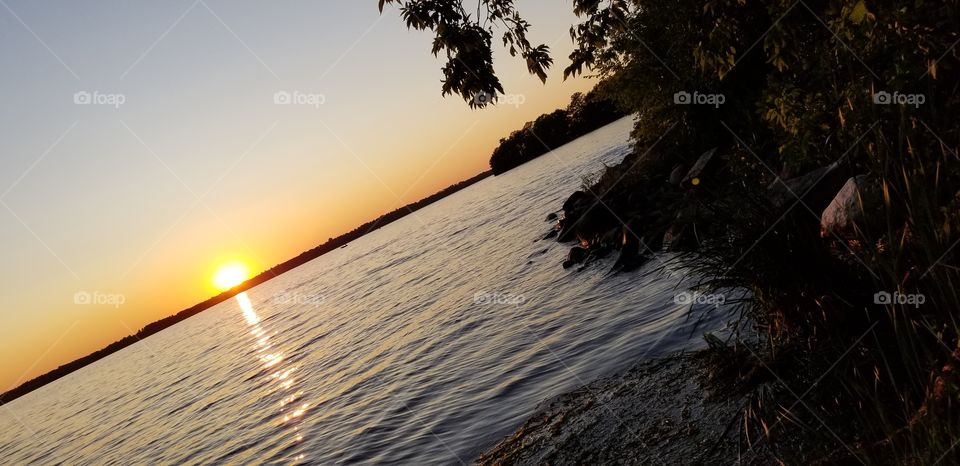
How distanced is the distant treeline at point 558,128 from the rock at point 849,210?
99.6 m

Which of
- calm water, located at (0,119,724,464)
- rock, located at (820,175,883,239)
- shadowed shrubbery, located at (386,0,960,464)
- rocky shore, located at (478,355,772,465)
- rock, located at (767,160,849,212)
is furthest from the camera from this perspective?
calm water, located at (0,119,724,464)

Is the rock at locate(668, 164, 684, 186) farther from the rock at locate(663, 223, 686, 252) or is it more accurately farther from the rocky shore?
the rocky shore

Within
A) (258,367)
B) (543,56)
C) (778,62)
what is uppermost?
(543,56)

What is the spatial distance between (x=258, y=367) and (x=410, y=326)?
8.23 metres

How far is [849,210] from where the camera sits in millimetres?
5719

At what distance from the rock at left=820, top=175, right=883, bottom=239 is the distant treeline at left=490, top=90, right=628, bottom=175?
9957cm

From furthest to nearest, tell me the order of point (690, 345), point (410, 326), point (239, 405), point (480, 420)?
point (410, 326)
point (239, 405)
point (480, 420)
point (690, 345)

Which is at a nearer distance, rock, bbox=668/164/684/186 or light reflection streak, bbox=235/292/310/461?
light reflection streak, bbox=235/292/310/461

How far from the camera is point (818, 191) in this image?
7.84m

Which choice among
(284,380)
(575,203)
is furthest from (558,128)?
(284,380)

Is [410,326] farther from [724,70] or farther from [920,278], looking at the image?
Answer: [920,278]

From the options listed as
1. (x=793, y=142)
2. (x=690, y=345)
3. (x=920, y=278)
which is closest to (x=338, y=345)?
(x=690, y=345)

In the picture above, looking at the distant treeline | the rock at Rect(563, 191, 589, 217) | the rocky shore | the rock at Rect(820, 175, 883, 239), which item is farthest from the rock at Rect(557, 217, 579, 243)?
the distant treeline

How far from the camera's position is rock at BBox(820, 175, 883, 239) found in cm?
547
